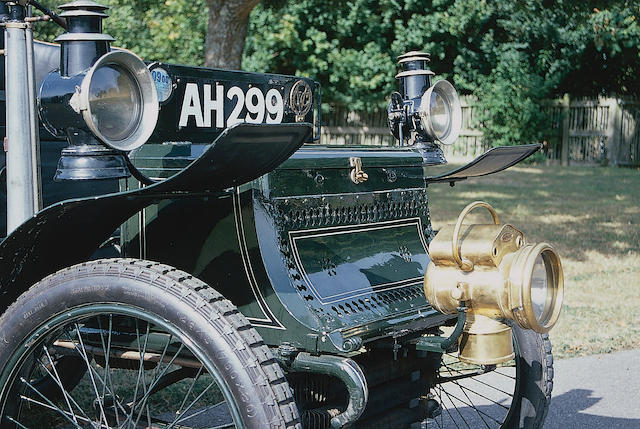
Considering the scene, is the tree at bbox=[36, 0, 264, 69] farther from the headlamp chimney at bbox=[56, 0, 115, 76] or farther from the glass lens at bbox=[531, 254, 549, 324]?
the glass lens at bbox=[531, 254, 549, 324]

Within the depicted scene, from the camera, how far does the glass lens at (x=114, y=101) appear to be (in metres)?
2.18

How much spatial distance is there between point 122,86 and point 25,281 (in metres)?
0.62

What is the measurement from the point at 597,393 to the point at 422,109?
179 cm

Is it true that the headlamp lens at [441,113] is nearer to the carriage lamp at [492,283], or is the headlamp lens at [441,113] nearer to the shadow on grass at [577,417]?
the carriage lamp at [492,283]

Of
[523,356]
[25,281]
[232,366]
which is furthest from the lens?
[523,356]

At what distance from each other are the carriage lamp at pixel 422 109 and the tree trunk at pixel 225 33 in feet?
15.5

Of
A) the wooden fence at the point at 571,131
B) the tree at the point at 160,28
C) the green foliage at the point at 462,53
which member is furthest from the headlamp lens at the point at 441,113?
the green foliage at the point at 462,53

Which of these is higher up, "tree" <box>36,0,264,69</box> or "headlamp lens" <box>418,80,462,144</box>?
"tree" <box>36,0,264,69</box>

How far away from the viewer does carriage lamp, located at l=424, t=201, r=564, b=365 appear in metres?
2.04

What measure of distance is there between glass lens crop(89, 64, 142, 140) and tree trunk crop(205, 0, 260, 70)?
5.64 m

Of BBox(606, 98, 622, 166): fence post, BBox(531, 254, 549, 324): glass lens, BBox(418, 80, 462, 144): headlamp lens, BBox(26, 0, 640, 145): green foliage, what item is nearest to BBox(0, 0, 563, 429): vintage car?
BBox(531, 254, 549, 324): glass lens

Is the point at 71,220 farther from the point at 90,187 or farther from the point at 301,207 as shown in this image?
the point at 90,187

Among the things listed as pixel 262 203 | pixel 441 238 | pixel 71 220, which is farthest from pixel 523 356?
pixel 71 220

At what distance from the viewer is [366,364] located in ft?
8.02
